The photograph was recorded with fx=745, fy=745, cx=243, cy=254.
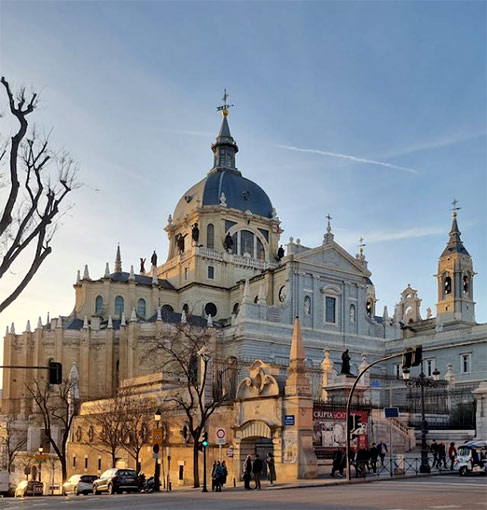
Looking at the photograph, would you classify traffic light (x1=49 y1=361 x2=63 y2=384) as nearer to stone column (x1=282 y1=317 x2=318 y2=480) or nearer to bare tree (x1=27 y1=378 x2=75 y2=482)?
stone column (x1=282 y1=317 x2=318 y2=480)

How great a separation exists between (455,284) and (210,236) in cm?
2932

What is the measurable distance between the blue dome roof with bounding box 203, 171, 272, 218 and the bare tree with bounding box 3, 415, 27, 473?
34811 mm

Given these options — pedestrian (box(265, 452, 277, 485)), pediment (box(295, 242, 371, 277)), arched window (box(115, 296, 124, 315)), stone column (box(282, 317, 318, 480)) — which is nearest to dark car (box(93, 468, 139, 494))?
pedestrian (box(265, 452, 277, 485))

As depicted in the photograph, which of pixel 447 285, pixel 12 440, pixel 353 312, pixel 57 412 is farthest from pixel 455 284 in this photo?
pixel 12 440

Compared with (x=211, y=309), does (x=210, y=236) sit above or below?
above

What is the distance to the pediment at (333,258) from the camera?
78.3 meters

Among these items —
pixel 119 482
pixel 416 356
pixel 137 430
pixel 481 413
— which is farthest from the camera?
pixel 137 430

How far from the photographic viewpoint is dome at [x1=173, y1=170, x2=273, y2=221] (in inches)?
3585

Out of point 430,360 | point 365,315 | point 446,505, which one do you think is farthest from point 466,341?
point 446,505

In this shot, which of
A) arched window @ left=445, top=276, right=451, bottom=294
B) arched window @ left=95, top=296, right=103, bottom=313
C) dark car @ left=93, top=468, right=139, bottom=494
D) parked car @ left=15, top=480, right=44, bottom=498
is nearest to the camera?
dark car @ left=93, top=468, right=139, bottom=494

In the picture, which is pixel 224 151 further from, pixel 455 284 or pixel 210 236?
pixel 455 284

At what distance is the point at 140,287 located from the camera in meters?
83.3

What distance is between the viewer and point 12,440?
6931cm

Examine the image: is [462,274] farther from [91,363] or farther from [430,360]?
[91,363]
